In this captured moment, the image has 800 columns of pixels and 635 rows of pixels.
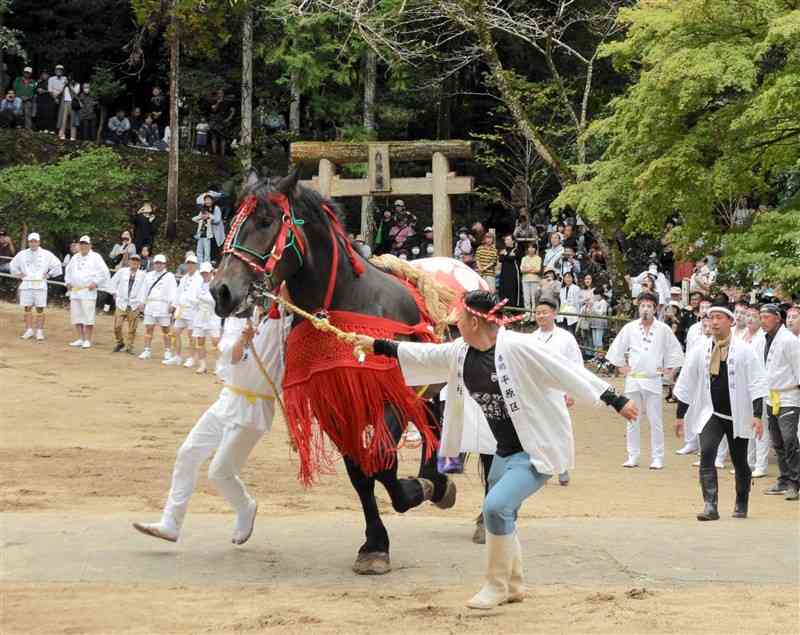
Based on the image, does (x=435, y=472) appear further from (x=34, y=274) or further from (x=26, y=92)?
(x=26, y=92)

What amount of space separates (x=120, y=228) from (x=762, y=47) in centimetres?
1765

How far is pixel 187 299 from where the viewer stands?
22.7 metres

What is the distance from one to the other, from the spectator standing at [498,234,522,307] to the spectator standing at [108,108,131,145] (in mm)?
12826

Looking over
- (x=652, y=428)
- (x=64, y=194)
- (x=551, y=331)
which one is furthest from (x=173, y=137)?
(x=551, y=331)

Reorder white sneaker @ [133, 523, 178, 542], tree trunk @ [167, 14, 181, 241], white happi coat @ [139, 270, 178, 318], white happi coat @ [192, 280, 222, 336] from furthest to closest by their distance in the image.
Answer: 1. tree trunk @ [167, 14, 181, 241]
2. white happi coat @ [139, 270, 178, 318]
3. white happi coat @ [192, 280, 222, 336]
4. white sneaker @ [133, 523, 178, 542]

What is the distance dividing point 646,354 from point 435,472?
267 inches

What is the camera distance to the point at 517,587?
24.0ft

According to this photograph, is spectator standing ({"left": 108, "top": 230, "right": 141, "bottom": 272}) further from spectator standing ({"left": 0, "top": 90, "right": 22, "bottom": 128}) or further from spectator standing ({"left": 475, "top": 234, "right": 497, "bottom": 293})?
spectator standing ({"left": 475, "top": 234, "right": 497, "bottom": 293})

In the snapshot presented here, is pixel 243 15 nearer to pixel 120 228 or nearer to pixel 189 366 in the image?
pixel 120 228

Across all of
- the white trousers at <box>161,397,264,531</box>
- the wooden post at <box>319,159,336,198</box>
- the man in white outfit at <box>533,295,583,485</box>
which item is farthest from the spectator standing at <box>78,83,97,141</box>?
the white trousers at <box>161,397,264,531</box>

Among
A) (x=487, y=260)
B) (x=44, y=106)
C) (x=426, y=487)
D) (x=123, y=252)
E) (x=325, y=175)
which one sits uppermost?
(x=44, y=106)

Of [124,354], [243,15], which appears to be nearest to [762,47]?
[124,354]

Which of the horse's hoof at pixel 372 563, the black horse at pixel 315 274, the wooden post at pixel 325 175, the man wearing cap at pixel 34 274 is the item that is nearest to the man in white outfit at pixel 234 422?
the black horse at pixel 315 274

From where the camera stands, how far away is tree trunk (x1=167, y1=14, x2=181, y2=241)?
2911cm
